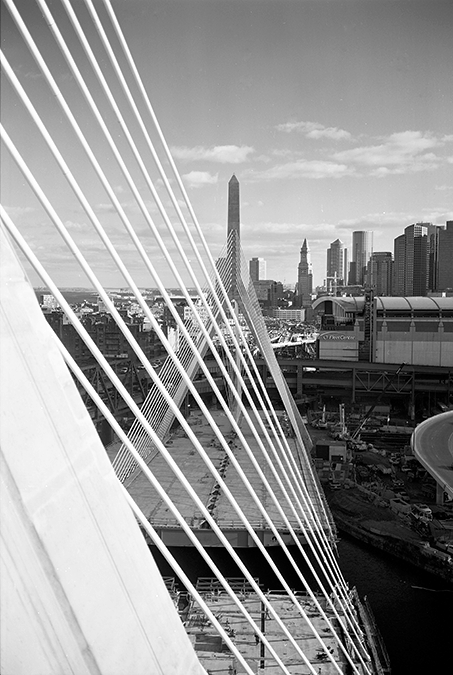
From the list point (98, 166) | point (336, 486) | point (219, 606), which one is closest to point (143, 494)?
point (219, 606)

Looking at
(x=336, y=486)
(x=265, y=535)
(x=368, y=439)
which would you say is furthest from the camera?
(x=368, y=439)

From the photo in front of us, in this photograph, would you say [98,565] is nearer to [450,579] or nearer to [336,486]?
[450,579]

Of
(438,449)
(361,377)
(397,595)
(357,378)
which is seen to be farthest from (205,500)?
(361,377)

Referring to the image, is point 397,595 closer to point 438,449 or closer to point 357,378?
point 438,449

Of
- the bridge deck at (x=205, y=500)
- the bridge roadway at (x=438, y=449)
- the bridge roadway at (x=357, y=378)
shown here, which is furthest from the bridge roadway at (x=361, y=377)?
the bridge deck at (x=205, y=500)

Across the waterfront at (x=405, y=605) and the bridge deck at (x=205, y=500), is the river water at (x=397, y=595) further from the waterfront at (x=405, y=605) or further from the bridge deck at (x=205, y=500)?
the bridge deck at (x=205, y=500)

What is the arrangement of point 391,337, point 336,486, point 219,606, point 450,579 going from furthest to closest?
point 391,337 < point 336,486 < point 450,579 < point 219,606
